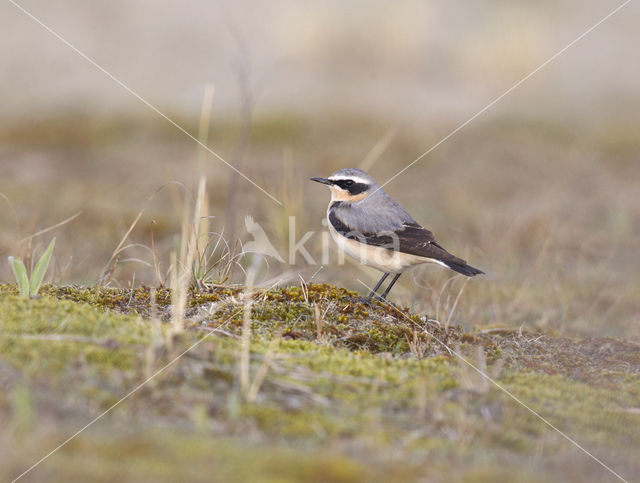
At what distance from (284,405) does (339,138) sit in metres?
11.6

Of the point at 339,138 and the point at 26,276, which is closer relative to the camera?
the point at 26,276

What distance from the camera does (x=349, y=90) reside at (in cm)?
1752

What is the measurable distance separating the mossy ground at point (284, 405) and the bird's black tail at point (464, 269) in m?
1.53

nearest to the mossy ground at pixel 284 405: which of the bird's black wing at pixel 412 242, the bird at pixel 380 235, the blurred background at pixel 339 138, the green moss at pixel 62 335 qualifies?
the green moss at pixel 62 335

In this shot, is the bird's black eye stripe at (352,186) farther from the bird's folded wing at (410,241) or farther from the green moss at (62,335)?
the green moss at (62,335)

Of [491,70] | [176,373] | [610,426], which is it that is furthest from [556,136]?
[176,373]

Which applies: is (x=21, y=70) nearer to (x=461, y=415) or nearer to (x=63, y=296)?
(x=63, y=296)

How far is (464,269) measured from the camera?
6.62 meters

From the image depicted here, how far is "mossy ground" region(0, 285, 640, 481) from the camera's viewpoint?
114 inches

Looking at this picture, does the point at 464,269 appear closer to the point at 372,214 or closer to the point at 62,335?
the point at 372,214

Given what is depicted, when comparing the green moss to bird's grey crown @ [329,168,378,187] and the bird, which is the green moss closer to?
the bird

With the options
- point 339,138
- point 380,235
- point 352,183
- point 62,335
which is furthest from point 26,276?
point 339,138

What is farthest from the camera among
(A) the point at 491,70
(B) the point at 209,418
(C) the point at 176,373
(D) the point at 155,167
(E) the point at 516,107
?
(A) the point at 491,70

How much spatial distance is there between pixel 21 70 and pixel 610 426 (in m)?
17.9
